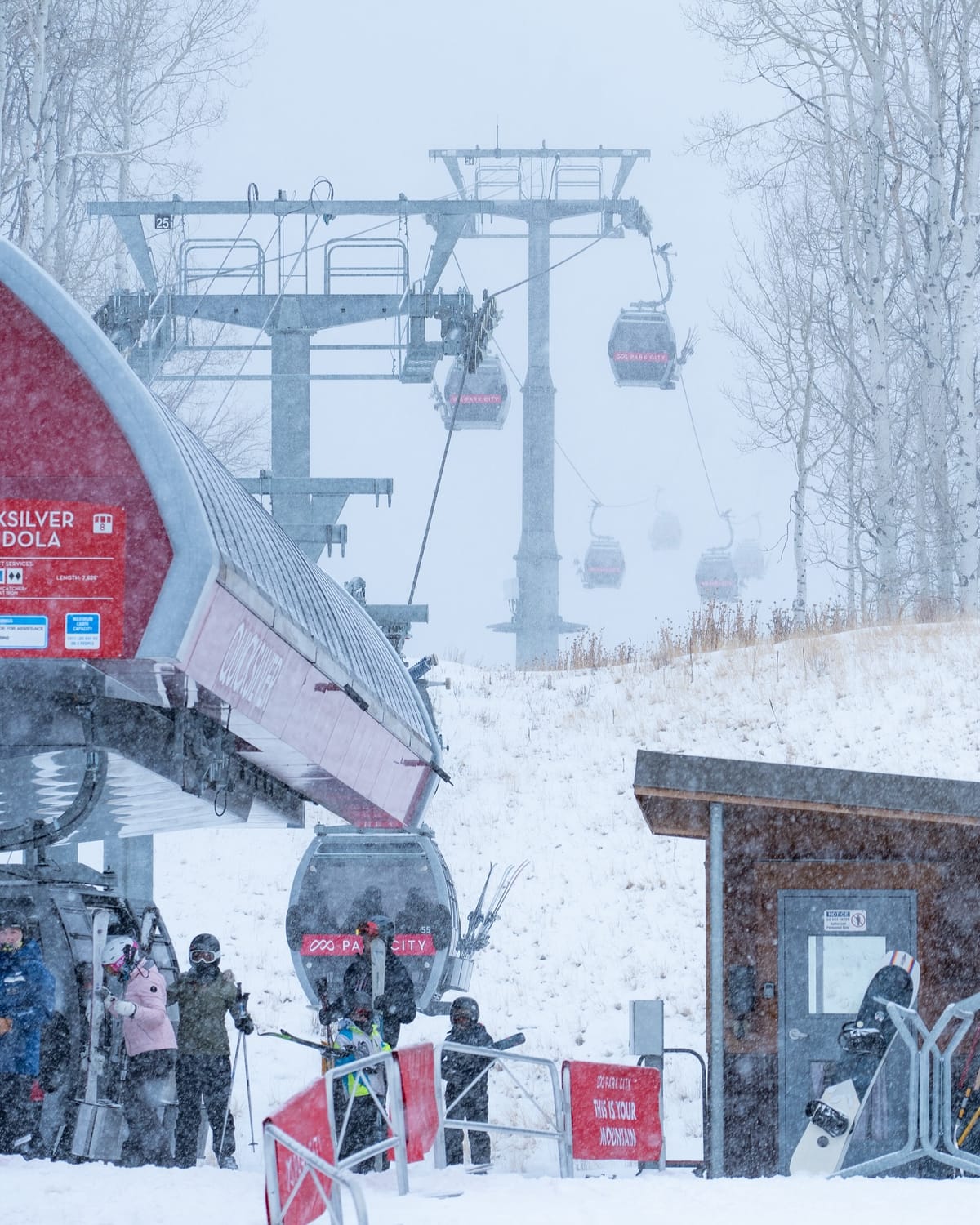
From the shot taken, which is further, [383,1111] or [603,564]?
[603,564]

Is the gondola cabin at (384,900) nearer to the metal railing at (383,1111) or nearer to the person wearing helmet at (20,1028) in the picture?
the metal railing at (383,1111)

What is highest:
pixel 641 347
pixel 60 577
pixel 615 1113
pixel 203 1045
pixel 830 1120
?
pixel 641 347

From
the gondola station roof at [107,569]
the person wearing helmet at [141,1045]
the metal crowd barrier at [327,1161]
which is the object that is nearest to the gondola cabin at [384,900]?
the person wearing helmet at [141,1045]

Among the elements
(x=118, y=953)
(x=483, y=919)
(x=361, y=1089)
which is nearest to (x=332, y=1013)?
(x=361, y=1089)

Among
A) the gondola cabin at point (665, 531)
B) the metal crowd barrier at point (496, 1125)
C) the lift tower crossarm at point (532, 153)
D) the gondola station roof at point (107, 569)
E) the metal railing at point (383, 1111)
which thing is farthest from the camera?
the gondola cabin at point (665, 531)

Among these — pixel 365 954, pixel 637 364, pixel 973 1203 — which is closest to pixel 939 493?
pixel 637 364

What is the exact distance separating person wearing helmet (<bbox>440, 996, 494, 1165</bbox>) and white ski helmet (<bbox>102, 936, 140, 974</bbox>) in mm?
2377

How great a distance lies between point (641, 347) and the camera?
40281 mm

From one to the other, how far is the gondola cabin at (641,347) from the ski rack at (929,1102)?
1232 inches

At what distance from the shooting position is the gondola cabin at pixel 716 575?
70250 mm

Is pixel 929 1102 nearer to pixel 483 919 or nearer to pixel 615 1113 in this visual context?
pixel 615 1113

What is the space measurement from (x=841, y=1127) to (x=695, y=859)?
1049 centimetres

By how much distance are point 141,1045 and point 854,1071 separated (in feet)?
14.8

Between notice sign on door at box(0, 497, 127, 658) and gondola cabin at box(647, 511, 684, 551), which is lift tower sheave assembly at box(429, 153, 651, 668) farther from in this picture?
gondola cabin at box(647, 511, 684, 551)
